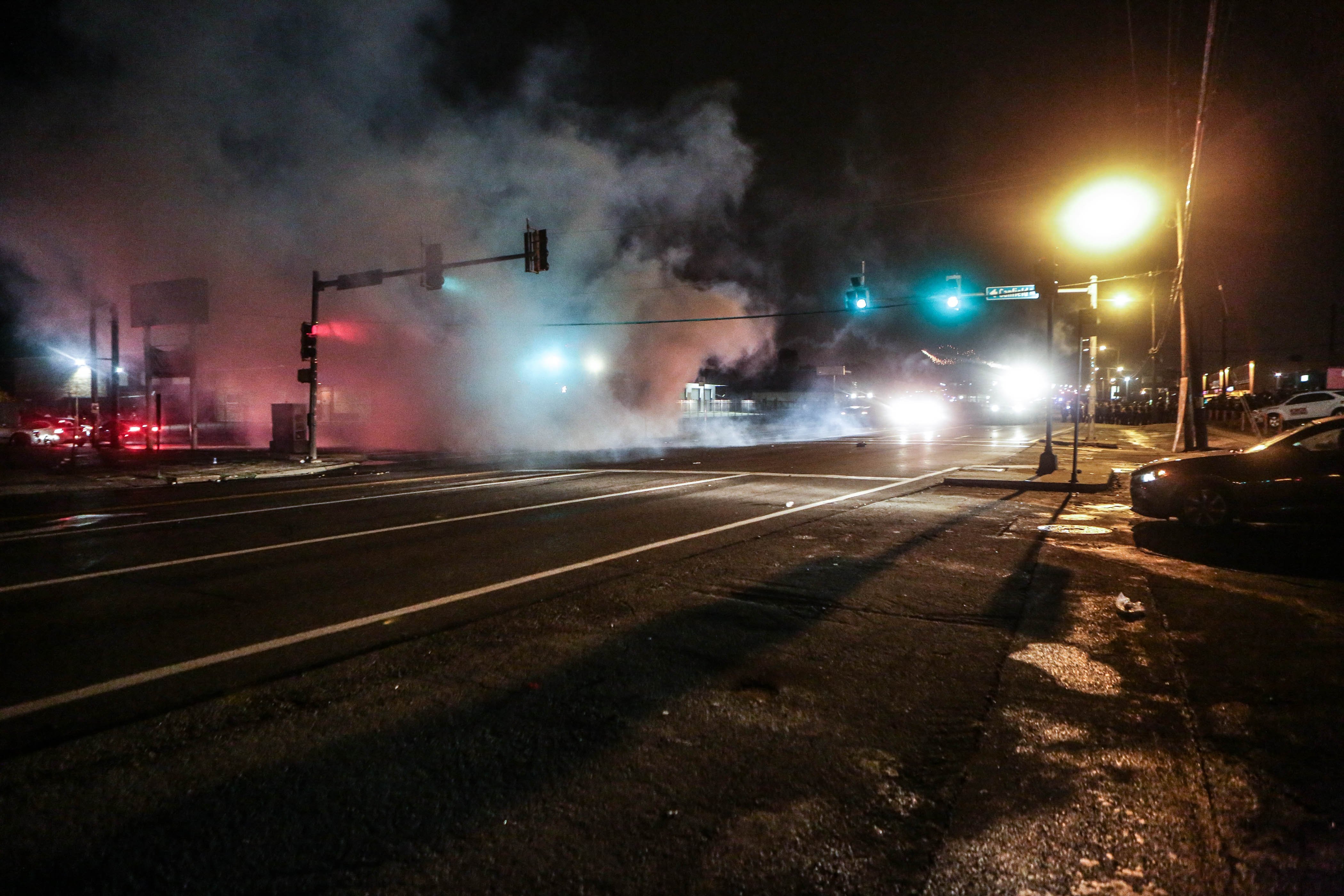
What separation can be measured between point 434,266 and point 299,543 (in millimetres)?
10494

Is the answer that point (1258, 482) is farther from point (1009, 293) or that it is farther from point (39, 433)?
point (39, 433)

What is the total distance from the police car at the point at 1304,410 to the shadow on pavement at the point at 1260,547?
77.9 ft

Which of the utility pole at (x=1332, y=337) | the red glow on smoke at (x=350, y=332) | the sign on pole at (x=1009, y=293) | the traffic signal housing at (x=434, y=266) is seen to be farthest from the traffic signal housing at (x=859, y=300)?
the utility pole at (x=1332, y=337)

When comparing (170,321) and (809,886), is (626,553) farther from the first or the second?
(170,321)

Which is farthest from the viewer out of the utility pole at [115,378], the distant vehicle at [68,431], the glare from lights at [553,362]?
the glare from lights at [553,362]

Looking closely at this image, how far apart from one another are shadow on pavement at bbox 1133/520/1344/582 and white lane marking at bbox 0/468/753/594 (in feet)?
21.6

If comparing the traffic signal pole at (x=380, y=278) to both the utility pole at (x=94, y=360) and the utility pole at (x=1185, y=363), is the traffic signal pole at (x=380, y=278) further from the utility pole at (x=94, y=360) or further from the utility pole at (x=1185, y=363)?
the utility pole at (x=1185, y=363)

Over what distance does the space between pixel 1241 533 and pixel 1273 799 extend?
6302mm

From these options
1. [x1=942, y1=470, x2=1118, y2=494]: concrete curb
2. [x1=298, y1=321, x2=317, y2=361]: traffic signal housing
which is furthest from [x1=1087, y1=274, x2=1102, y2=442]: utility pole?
[x1=298, y1=321, x2=317, y2=361]: traffic signal housing

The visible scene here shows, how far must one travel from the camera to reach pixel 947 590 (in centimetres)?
520

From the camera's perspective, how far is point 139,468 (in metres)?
17.0

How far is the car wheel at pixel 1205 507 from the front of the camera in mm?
7230

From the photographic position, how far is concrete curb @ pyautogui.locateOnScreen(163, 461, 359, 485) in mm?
14938

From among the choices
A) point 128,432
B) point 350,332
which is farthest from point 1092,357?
point 128,432
